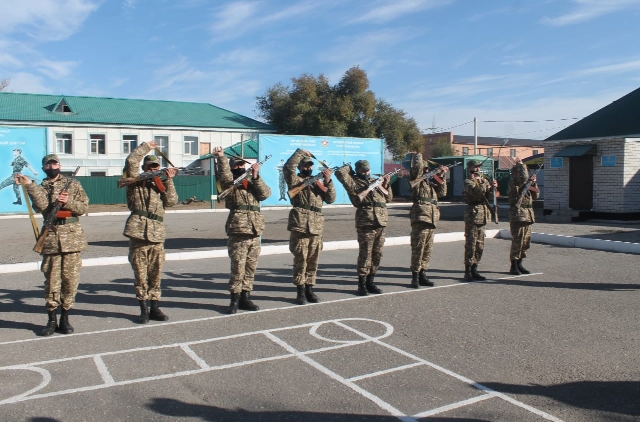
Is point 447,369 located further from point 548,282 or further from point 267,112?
point 267,112

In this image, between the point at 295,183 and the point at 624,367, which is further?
the point at 295,183

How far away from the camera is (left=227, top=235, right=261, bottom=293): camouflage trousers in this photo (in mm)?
6914

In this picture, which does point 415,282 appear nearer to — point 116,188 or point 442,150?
point 116,188

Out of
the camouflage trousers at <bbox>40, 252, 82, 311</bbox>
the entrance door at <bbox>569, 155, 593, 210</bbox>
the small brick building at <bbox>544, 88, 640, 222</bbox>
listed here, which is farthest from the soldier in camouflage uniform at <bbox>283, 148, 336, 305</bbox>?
the entrance door at <bbox>569, 155, 593, 210</bbox>

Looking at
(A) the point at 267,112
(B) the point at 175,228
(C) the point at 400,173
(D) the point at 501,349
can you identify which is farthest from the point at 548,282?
(A) the point at 267,112

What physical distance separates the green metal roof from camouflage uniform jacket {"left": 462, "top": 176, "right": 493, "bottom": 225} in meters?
32.6

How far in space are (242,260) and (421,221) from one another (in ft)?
9.89

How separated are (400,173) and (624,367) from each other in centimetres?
494

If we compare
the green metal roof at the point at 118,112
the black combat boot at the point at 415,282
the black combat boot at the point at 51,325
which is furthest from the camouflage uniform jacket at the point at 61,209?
the green metal roof at the point at 118,112

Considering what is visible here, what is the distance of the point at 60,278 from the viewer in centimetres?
610

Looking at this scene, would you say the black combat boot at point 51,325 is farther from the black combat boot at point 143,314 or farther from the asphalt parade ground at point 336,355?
the black combat boot at point 143,314

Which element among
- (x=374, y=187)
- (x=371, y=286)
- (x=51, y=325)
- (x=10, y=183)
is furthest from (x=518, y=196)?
(x=10, y=183)

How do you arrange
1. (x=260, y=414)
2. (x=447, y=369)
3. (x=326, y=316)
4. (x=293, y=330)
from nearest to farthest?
(x=260, y=414) < (x=447, y=369) < (x=293, y=330) < (x=326, y=316)

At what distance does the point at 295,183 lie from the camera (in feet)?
24.3
